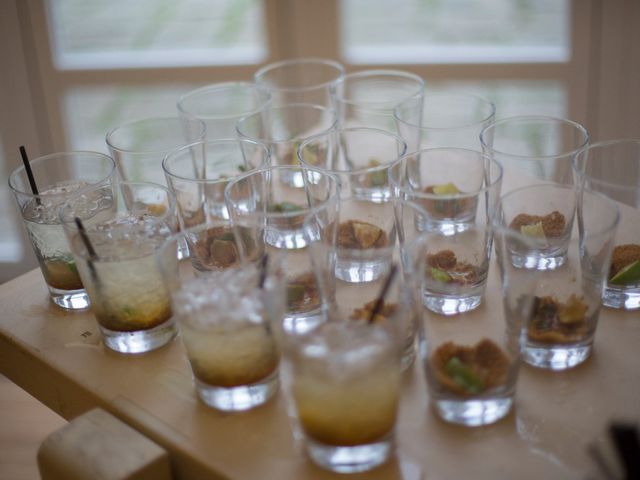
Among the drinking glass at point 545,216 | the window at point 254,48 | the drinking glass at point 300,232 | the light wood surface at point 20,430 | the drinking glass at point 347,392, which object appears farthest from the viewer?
the window at point 254,48

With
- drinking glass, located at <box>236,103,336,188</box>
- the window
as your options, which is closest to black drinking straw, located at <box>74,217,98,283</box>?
drinking glass, located at <box>236,103,336,188</box>

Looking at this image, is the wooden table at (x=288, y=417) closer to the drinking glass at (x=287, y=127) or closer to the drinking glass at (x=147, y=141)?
the drinking glass at (x=147, y=141)

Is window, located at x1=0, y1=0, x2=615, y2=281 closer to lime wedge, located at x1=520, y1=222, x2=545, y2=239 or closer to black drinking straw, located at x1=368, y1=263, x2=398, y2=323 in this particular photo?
lime wedge, located at x1=520, y1=222, x2=545, y2=239

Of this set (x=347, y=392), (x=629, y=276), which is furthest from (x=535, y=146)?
(x=347, y=392)

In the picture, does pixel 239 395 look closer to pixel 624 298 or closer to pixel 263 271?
pixel 263 271

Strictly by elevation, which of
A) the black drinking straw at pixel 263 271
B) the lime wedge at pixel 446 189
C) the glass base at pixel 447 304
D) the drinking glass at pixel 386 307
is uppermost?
the black drinking straw at pixel 263 271

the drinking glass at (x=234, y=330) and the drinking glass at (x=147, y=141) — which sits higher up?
the drinking glass at (x=147, y=141)

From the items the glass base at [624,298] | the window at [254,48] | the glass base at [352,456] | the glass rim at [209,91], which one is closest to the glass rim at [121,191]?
the glass rim at [209,91]

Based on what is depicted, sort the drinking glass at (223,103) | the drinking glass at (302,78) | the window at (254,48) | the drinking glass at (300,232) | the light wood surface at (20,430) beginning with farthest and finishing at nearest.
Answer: the window at (254,48) < the light wood surface at (20,430) < the drinking glass at (302,78) < the drinking glass at (223,103) < the drinking glass at (300,232)
